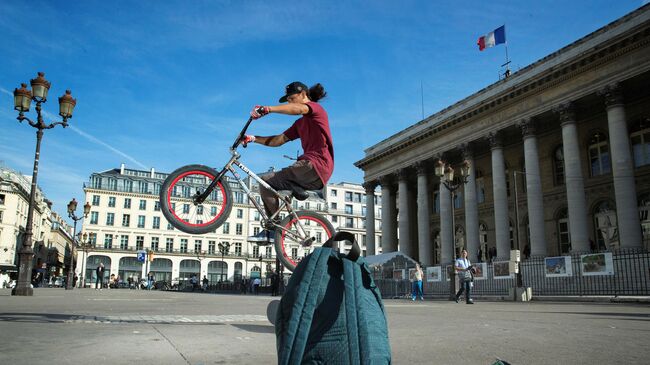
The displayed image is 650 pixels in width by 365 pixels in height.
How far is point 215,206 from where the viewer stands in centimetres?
600

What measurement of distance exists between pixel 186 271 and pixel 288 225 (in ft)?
254

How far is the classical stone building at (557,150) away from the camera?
2452 centimetres

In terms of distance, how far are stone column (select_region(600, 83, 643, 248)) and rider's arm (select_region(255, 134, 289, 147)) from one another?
24.1 m

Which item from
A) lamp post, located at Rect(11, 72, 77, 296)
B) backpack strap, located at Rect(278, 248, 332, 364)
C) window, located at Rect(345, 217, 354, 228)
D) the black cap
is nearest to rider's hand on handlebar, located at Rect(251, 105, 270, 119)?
the black cap

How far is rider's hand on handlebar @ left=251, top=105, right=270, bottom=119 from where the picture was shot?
5.14m

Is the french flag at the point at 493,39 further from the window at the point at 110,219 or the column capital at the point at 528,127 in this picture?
the window at the point at 110,219

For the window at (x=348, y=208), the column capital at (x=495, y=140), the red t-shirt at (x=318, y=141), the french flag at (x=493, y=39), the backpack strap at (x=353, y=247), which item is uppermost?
the french flag at (x=493, y=39)

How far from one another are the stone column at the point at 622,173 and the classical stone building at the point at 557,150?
0.05 metres

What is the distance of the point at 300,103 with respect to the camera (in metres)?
5.30

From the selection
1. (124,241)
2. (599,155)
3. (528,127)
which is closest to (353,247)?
(528,127)

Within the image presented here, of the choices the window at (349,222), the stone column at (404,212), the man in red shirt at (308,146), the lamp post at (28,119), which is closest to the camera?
the man in red shirt at (308,146)

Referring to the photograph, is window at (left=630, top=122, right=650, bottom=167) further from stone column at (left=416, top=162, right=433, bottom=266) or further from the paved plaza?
the paved plaza

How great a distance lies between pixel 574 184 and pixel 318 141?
82.9 ft

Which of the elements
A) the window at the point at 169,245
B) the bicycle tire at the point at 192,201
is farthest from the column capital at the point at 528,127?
the window at the point at 169,245
